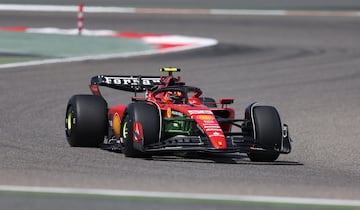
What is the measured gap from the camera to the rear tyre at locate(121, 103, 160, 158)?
11656mm

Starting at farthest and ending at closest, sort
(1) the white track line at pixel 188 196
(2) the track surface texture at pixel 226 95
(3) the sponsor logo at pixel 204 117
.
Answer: (3) the sponsor logo at pixel 204 117 → (2) the track surface texture at pixel 226 95 → (1) the white track line at pixel 188 196

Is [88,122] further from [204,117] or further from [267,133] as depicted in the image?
[267,133]

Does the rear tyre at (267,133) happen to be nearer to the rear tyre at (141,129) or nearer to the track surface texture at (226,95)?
the track surface texture at (226,95)

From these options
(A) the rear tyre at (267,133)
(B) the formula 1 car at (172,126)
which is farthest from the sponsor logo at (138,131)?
(A) the rear tyre at (267,133)

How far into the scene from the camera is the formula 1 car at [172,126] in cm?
1168

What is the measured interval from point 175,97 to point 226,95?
7.00m

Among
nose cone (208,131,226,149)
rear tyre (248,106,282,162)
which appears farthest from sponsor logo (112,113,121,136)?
rear tyre (248,106,282,162)

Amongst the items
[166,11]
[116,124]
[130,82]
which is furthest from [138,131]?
[166,11]

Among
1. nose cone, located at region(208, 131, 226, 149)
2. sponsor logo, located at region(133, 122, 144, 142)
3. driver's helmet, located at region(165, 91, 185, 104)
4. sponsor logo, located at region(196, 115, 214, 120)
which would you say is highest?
driver's helmet, located at region(165, 91, 185, 104)

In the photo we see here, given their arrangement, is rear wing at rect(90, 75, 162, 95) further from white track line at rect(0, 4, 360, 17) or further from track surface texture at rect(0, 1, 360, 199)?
white track line at rect(0, 4, 360, 17)

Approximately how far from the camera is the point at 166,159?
468 inches

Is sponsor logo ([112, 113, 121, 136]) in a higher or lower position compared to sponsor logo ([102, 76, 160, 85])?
lower

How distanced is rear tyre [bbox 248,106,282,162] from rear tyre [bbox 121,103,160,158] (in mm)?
1092

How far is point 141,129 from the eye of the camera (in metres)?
11.7
